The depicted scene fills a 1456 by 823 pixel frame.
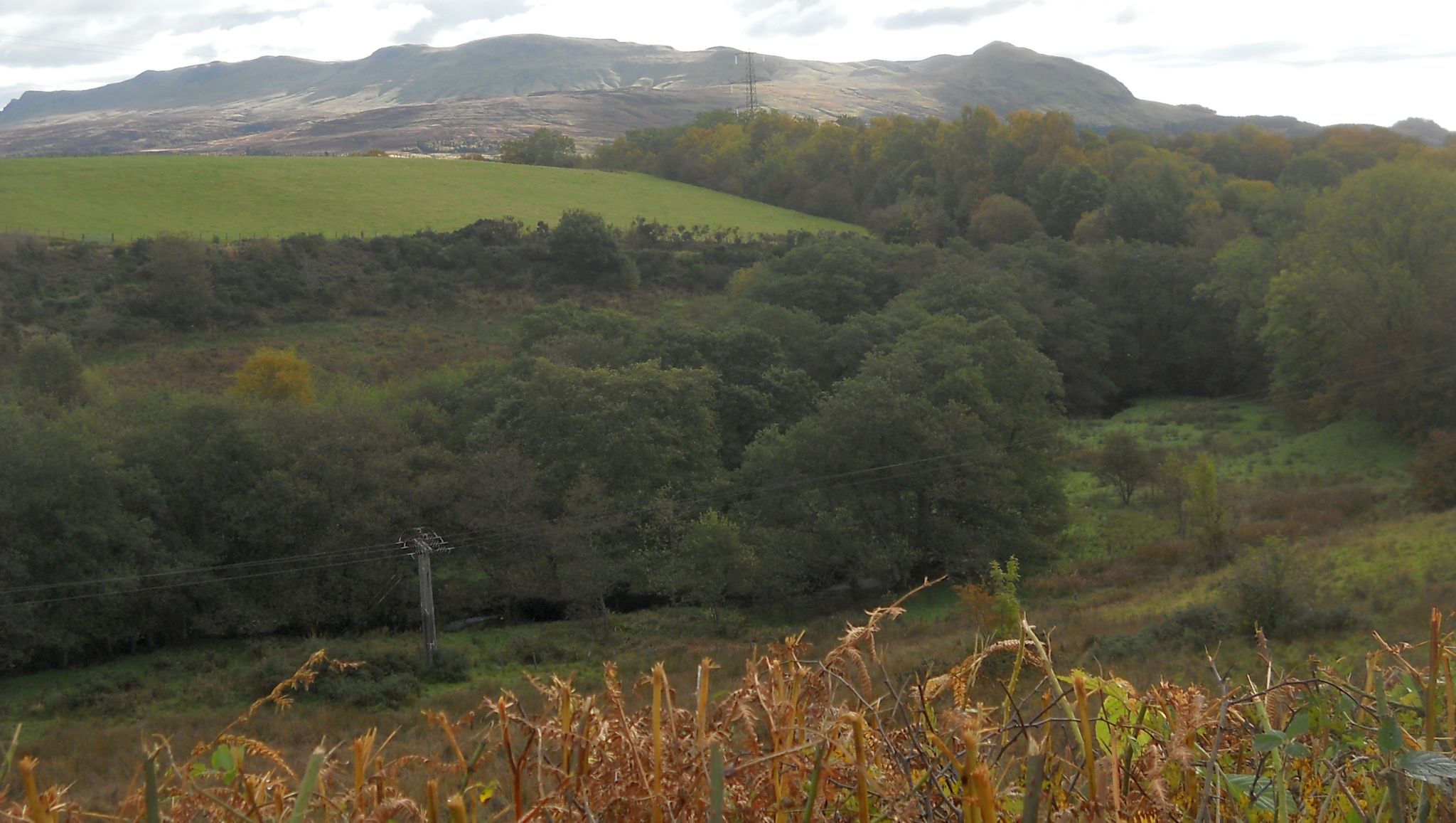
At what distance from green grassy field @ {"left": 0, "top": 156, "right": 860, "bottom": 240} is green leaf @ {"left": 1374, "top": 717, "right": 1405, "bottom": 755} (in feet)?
195

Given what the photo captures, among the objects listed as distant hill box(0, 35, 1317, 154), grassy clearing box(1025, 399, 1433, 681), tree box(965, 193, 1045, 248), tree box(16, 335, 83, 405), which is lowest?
grassy clearing box(1025, 399, 1433, 681)

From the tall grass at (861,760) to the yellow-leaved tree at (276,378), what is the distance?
33.6 meters

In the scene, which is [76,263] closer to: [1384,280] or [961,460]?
[961,460]

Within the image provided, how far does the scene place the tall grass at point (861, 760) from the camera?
4.70 ft

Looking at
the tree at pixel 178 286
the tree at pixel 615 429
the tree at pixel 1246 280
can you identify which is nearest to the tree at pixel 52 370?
the tree at pixel 178 286

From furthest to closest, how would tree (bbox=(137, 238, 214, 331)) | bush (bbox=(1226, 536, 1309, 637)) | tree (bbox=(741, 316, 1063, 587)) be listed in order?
1. tree (bbox=(137, 238, 214, 331))
2. tree (bbox=(741, 316, 1063, 587))
3. bush (bbox=(1226, 536, 1309, 637))

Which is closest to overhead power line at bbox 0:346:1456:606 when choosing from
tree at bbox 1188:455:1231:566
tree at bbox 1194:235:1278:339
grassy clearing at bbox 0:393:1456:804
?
grassy clearing at bbox 0:393:1456:804

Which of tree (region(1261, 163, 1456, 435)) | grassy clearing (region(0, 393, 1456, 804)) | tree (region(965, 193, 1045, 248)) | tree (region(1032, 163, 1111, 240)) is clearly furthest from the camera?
tree (region(1032, 163, 1111, 240))

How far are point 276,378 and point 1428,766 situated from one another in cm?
3687

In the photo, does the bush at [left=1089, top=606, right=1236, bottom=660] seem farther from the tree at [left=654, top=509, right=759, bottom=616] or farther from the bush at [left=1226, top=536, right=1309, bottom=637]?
the tree at [left=654, top=509, right=759, bottom=616]

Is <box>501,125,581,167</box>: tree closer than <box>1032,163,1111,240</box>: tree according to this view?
No

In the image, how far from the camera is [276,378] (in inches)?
1357

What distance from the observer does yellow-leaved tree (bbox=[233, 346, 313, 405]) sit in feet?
111

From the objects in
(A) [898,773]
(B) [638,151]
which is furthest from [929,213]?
(A) [898,773]
